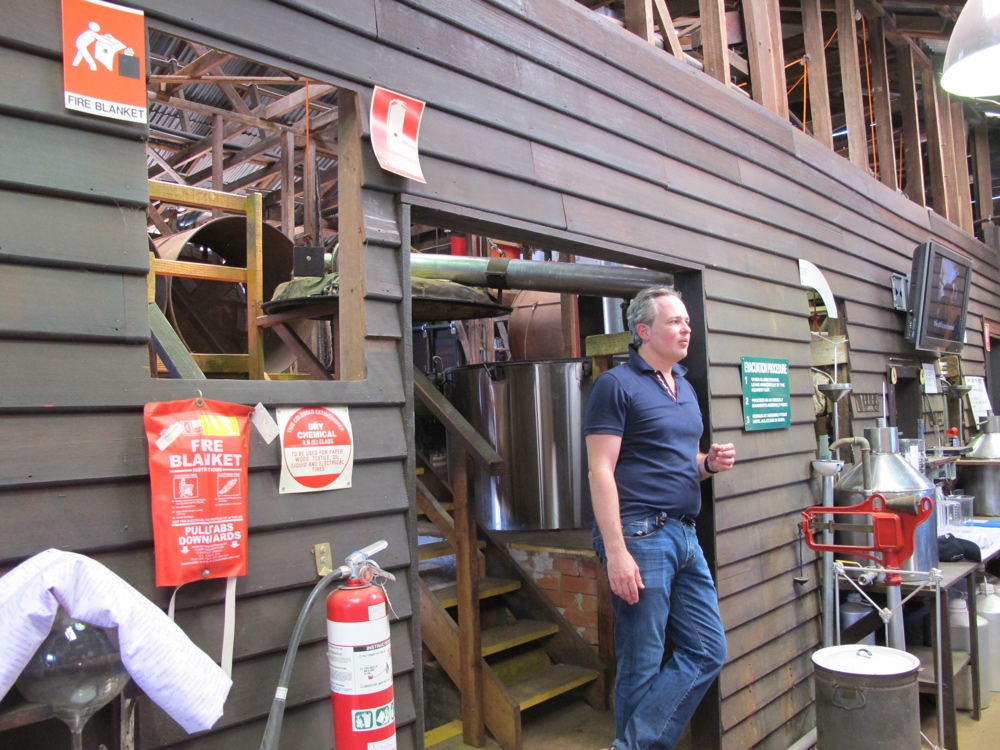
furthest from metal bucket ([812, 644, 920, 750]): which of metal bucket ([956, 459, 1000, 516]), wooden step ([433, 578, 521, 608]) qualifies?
metal bucket ([956, 459, 1000, 516])

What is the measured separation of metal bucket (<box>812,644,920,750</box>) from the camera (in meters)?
3.04

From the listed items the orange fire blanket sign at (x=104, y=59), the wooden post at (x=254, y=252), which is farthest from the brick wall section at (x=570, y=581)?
the orange fire blanket sign at (x=104, y=59)

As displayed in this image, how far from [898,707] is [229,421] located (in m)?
2.87

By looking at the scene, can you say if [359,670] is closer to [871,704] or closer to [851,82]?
[871,704]

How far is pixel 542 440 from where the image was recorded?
4160 mm

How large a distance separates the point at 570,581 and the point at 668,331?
242cm

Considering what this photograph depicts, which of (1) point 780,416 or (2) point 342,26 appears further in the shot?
(1) point 780,416

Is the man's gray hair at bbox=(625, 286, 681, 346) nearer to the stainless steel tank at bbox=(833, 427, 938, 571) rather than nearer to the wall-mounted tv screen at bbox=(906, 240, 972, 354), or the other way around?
the stainless steel tank at bbox=(833, 427, 938, 571)

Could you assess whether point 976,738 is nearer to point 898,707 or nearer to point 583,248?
point 898,707

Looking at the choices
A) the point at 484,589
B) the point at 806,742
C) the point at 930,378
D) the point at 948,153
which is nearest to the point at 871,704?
the point at 806,742

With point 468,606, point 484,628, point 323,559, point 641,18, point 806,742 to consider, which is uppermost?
point 641,18

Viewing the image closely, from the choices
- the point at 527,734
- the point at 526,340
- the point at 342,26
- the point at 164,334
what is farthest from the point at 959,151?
the point at 164,334

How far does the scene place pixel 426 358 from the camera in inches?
289

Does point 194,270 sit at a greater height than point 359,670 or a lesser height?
greater
